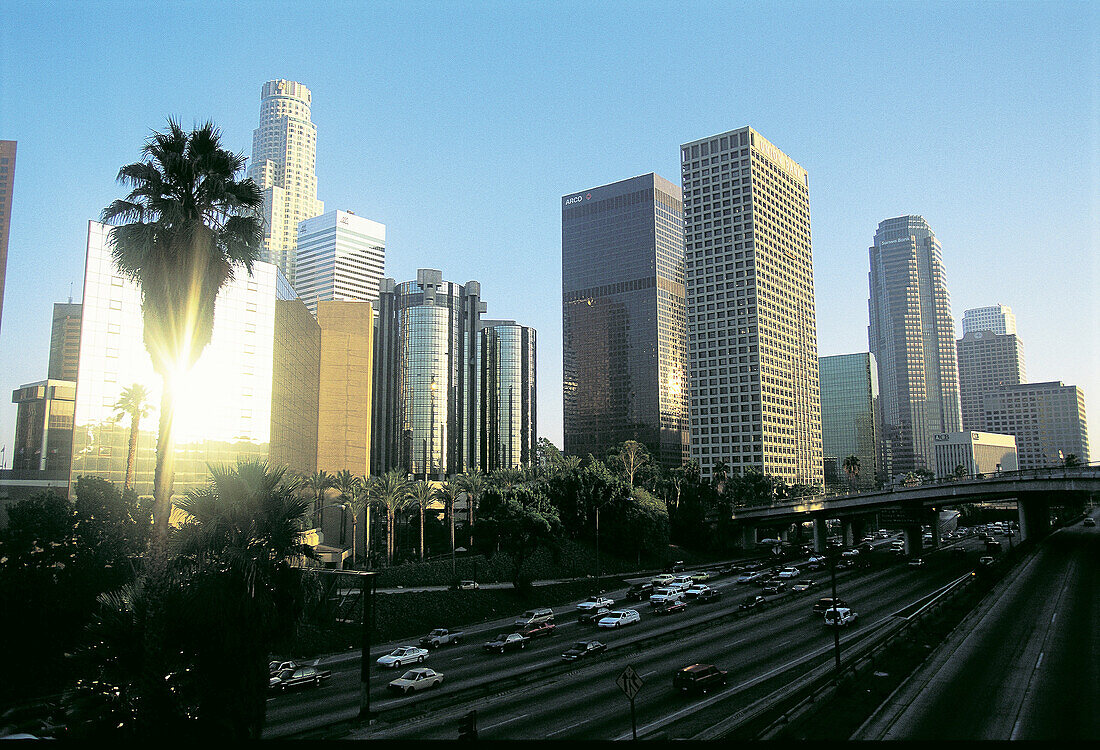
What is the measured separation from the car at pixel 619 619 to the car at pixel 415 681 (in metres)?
20.1

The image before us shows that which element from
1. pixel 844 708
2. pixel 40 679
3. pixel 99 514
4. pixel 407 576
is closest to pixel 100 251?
pixel 99 514

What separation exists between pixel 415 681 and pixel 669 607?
3089 centimetres

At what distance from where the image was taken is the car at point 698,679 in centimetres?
3612

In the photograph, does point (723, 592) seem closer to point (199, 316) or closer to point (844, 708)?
point (844, 708)

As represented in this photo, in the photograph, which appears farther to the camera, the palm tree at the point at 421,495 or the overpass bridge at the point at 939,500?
the palm tree at the point at 421,495

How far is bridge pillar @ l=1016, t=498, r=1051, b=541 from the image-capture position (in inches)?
3772

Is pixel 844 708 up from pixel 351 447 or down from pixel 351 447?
down

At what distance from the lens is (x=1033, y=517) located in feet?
325

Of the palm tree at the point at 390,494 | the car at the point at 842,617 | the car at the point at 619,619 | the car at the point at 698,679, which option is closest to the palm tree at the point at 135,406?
the palm tree at the point at 390,494

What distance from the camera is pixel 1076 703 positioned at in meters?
28.9

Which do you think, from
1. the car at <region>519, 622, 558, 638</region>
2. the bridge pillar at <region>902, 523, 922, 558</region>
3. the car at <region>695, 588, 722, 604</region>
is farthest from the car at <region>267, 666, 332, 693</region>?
the bridge pillar at <region>902, 523, 922, 558</region>

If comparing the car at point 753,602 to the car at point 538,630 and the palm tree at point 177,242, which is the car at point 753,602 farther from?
the palm tree at point 177,242

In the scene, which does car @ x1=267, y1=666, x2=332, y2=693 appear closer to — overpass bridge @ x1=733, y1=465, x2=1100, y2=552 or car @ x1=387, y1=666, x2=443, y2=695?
car @ x1=387, y1=666, x2=443, y2=695

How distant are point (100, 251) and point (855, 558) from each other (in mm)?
101253
